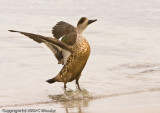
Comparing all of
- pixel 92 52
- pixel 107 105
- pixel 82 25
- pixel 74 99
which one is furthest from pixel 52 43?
pixel 92 52

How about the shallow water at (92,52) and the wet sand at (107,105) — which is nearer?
the wet sand at (107,105)

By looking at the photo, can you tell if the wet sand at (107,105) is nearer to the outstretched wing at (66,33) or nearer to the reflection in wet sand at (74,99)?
the reflection in wet sand at (74,99)

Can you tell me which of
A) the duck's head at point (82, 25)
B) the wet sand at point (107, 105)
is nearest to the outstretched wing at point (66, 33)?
the duck's head at point (82, 25)

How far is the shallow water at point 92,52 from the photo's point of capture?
9.80 metres

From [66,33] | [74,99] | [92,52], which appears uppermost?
[66,33]

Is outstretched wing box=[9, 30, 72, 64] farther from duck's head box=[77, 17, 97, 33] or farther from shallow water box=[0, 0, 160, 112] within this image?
shallow water box=[0, 0, 160, 112]

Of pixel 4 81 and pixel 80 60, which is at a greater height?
pixel 80 60

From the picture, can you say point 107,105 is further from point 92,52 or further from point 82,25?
point 92,52

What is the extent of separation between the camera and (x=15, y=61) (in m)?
12.2

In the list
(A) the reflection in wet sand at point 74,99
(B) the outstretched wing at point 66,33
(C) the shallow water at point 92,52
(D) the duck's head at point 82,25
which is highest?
(D) the duck's head at point 82,25

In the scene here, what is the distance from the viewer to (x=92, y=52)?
13586 millimetres

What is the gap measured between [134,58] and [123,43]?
1.88 metres

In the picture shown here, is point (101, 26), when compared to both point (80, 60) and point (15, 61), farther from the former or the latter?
point (80, 60)

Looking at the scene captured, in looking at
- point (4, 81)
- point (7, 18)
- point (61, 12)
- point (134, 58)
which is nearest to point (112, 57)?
point (134, 58)
